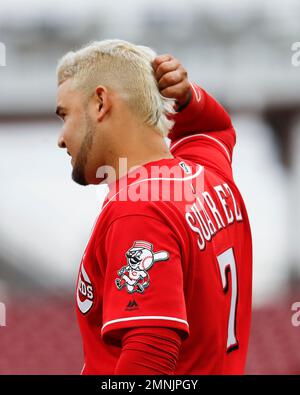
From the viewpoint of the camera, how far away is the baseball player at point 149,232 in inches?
73.2

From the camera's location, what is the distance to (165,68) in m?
2.24

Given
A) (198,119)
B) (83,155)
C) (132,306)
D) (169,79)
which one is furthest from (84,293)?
(198,119)

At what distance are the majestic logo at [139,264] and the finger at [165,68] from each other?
570 mm

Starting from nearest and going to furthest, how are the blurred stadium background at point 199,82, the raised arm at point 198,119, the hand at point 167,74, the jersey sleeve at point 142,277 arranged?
the jersey sleeve at point 142,277
the hand at point 167,74
the raised arm at point 198,119
the blurred stadium background at point 199,82

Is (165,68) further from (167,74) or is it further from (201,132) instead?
(201,132)

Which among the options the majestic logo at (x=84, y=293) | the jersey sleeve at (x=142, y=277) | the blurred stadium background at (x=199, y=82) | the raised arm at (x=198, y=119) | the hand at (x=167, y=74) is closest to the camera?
the jersey sleeve at (x=142, y=277)

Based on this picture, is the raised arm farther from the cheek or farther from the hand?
the cheek

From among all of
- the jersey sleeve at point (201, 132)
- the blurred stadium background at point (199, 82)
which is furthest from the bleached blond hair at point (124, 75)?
the blurred stadium background at point (199, 82)

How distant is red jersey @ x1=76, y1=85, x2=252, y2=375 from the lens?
1.87 metres

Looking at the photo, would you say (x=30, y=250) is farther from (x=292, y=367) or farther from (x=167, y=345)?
(x=167, y=345)

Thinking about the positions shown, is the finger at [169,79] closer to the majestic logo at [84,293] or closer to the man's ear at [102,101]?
the man's ear at [102,101]

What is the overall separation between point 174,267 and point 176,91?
62 centimetres

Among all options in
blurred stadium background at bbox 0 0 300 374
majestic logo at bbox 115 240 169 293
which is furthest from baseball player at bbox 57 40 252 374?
blurred stadium background at bbox 0 0 300 374

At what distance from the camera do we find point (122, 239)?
74.0 inches
